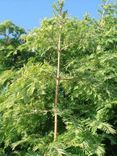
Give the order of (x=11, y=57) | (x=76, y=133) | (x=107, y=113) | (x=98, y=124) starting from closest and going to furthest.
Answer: (x=76, y=133), (x=98, y=124), (x=107, y=113), (x=11, y=57)

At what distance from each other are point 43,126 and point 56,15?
2.20 m

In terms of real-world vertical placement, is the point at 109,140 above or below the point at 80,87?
below

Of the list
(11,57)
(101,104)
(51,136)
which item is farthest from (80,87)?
(11,57)

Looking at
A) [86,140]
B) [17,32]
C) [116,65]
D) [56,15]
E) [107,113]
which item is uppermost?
[17,32]

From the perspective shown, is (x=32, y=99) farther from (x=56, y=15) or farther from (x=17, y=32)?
(x=17, y=32)

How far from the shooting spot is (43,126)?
8.34 m

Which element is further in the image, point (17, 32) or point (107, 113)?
point (17, 32)

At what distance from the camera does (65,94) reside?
836 cm

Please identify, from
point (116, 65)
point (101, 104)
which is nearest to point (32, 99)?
point (101, 104)

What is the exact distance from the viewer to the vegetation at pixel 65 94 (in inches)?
279

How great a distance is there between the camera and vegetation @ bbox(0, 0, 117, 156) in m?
7.08

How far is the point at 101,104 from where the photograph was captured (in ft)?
25.7

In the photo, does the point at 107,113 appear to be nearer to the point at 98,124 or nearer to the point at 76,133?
the point at 98,124

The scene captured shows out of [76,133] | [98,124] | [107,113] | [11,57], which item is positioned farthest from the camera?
[11,57]
